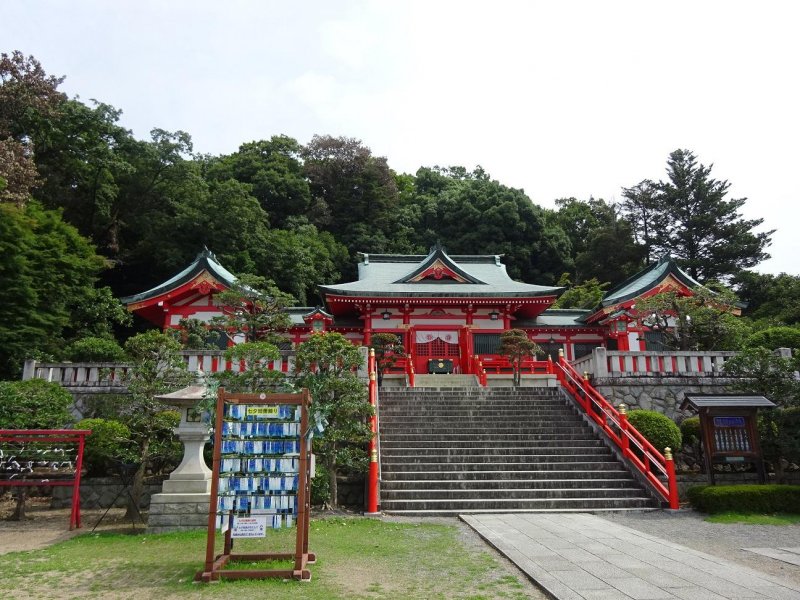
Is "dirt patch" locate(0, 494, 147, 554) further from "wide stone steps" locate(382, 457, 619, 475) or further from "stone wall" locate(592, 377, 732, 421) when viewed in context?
"stone wall" locate(592, 377, 732, 421)

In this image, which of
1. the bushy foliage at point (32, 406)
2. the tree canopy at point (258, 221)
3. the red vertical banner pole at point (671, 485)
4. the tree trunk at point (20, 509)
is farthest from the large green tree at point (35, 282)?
the red vertical banner pole at point (671, 485)

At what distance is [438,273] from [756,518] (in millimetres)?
15785

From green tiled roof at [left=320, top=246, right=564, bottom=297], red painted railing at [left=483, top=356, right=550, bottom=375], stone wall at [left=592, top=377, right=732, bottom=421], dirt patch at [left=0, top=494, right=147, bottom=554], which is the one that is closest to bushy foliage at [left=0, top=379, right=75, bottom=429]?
dirt patch at [left=0, top=494, right=147, bottom=554]

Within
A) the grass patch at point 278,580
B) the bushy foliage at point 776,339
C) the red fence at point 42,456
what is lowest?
the grass patch at point 278,580

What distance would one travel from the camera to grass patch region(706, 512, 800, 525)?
9.37 meters

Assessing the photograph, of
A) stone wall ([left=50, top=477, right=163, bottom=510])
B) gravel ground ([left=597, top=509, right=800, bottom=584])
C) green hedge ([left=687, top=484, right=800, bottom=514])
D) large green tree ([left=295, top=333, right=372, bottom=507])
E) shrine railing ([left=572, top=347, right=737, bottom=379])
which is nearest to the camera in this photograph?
gravel ground ([left=597, top=509, right=800, bottom=584])

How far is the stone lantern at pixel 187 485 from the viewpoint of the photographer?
8508 millimetres

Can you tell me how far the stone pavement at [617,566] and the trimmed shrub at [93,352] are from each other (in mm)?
12122

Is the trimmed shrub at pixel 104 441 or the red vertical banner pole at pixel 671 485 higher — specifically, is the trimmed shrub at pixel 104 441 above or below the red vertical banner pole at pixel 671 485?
above

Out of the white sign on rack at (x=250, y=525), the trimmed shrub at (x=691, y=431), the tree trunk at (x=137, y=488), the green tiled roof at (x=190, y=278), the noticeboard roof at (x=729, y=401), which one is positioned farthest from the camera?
the green tiled roof at (x=190, y=278)

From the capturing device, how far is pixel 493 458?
11.9 metres

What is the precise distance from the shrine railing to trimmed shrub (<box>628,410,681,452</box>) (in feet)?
7.37

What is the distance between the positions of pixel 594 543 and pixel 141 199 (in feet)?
108

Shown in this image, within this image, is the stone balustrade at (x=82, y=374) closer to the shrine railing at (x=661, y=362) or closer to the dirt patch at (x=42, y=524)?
the dirt patch at (x=42, y=524)
